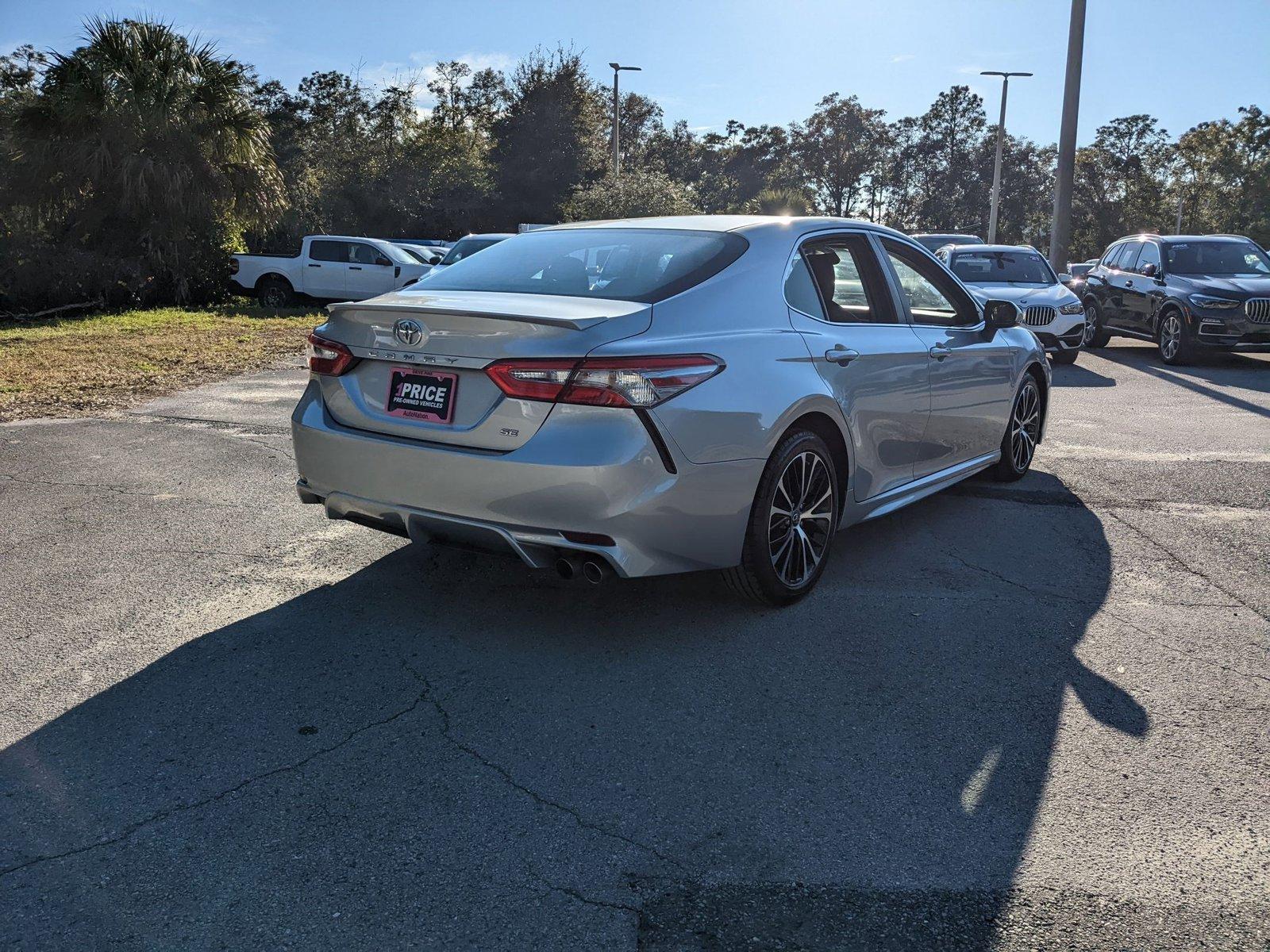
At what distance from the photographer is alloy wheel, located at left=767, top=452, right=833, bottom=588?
4.50 m

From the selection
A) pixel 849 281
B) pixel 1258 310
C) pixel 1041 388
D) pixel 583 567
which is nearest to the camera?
pixel 583 567

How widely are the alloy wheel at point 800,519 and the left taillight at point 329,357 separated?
70.4 inches

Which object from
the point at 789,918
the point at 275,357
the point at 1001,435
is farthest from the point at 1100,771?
the point at 275,357

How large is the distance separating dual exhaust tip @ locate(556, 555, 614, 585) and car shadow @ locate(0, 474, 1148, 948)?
0.35m

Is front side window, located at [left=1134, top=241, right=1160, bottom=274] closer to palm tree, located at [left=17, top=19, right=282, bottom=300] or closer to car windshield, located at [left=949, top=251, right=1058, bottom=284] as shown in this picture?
car windshield, located at [left=949, top=251, right=1058, bottom=284]

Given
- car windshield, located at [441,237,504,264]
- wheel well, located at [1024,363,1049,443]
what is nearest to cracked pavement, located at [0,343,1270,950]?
wheel well, located at [1024,363,1049,443]

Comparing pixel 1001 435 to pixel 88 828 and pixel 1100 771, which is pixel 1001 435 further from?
pixel 88 828

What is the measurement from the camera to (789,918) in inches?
99.8

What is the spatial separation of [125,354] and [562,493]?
11.2 m

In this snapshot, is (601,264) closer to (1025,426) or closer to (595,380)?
(595,380)

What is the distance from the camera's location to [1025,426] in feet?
23.4

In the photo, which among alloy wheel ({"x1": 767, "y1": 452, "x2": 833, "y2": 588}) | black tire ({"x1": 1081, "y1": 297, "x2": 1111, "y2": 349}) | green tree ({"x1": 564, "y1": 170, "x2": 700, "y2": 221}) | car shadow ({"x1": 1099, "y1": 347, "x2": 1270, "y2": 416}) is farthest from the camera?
green tree ({"x1": 564, "y1": 170, "x2": 700, "y2": 221})

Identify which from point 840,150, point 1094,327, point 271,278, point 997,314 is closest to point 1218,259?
point 1094,327

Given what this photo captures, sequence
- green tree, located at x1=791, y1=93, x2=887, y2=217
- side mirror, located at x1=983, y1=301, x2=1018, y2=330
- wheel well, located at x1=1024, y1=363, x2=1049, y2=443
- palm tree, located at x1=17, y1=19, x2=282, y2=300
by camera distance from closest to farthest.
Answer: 1. side mirror, located at x1=983, y1=301, x2=1018, y2=330
2. wheel well, located at x1=1024, y1=363, x2=1049, y2=443
3. palm tree, located at x1=17, y1=19, x2=282, y2=300
4. green tree, located at x1=791, y1=93, x2=887, y2=217
